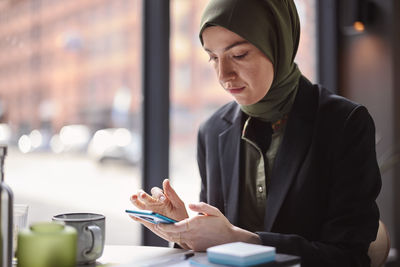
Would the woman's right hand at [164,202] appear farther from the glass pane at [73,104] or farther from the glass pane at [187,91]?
the glass pane at [187,91]

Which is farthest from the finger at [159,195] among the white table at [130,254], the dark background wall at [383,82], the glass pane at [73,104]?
the dark background wall at [383,82]

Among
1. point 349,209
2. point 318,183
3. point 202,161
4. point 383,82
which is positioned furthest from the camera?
point 383,82

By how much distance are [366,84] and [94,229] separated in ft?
10.1

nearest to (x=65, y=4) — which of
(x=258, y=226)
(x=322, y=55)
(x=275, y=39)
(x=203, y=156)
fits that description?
(x=203, y=156)

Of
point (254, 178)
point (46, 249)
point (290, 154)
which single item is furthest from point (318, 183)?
point (46, 249)

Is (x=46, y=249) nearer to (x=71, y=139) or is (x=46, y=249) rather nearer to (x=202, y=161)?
(x=202, y=161)

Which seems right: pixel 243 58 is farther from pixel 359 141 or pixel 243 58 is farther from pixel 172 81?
pixel 172 81

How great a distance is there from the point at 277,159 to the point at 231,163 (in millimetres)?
193

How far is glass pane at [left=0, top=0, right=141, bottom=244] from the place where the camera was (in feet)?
7.54

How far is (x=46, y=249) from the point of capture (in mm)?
901

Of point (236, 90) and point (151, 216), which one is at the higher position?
point (236, 90)

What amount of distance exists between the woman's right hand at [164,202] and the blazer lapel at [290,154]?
27cm

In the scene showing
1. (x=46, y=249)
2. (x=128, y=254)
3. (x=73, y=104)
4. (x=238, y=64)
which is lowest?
(x=128, y=254)

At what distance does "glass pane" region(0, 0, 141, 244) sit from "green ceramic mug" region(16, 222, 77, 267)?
1.27m
